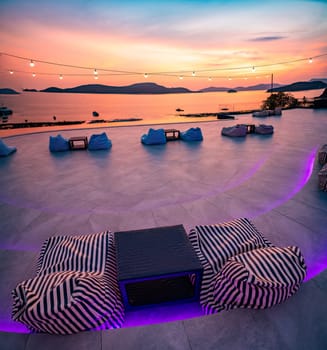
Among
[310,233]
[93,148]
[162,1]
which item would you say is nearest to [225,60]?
[162,1]

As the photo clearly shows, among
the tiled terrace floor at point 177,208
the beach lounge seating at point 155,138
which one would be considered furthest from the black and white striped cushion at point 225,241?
the beach lounge seating at point 155,138

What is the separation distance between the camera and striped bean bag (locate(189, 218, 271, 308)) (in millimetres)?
2609

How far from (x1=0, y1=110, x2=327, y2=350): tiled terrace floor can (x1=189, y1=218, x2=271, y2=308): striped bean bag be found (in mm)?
377

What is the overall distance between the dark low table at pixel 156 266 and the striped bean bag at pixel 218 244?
0.13m

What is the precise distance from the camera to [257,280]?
220 centimetres

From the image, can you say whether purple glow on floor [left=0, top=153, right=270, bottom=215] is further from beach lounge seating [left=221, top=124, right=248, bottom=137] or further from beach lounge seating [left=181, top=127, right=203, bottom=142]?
beach lounge seating [left=221, top=124, right=248, bottom=137]

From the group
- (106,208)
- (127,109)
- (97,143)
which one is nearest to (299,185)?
(106,208)

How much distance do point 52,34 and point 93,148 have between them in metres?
9.71

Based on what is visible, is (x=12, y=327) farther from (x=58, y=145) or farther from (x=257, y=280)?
(x=58, y=145)

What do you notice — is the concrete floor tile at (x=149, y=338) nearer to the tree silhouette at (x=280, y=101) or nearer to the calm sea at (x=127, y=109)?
the calm sea at (x=127, y=109)

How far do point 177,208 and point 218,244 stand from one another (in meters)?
1.93

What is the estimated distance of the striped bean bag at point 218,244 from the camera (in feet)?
8.56

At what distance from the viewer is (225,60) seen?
92.9 ft

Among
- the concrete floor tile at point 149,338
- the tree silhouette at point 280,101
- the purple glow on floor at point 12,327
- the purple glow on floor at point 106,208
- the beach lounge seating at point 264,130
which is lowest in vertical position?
the purple glow on floor at point 12,327
